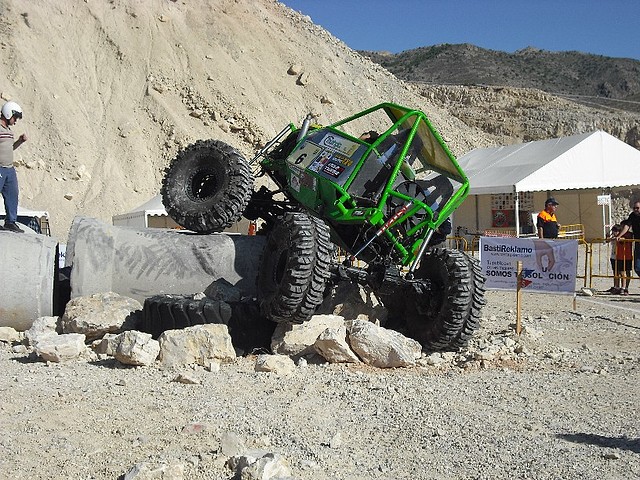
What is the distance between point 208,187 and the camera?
10.7 meters

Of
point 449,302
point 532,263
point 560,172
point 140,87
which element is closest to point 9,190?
point 449,302

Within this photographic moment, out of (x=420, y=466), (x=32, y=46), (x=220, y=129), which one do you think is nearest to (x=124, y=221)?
(x=220, y=129)

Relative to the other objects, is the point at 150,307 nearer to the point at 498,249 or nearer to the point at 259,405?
the point at 259,405

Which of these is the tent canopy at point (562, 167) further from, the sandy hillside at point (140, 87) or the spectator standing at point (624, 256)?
the sandy hillside at point (140, 87)

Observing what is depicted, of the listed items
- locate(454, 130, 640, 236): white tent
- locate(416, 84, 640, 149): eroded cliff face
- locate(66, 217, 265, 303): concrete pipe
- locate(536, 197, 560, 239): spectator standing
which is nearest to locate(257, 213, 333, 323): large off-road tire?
locate(66, 217, 265, 303): concrete pipe

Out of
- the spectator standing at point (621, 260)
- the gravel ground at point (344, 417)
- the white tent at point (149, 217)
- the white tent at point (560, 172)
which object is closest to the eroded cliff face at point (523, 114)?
the white tent at point (560, 172)

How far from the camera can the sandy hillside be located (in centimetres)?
3494

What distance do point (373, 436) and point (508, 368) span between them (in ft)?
8.42

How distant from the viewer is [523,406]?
6.18 meters

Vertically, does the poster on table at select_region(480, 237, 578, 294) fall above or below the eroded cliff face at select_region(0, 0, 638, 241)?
below

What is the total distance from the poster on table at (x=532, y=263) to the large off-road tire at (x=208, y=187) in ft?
12.0

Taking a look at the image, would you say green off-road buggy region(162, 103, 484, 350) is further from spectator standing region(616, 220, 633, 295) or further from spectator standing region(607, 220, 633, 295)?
spectator standing region(616, 220, 633, 295)

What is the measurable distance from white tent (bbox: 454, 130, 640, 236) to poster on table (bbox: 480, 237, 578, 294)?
40.0 ft

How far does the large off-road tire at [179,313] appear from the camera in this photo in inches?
319
